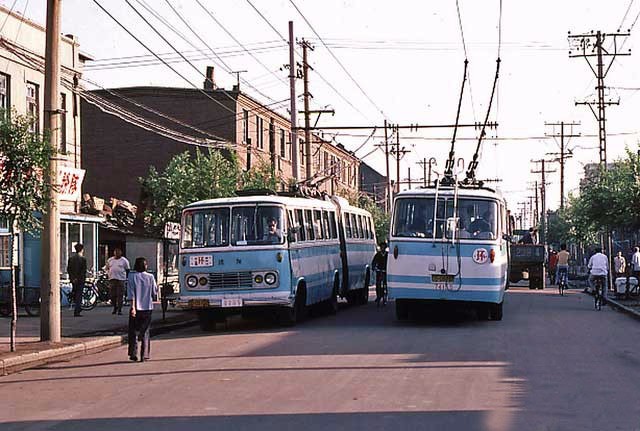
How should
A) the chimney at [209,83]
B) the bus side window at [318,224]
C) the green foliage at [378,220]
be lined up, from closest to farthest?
the bus side window at [318,224], the chimney at [209,83], the green foliage at [378,220]

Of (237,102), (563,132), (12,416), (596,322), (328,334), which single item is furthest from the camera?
(563,132)

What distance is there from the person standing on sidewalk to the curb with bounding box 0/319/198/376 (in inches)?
258

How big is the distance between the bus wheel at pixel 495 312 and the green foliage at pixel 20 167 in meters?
11.1

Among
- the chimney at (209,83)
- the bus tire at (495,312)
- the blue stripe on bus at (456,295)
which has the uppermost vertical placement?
the chimney at (209,83)

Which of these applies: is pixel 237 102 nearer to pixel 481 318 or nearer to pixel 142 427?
pixel 481 318

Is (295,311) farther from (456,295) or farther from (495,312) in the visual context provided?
(495,312)

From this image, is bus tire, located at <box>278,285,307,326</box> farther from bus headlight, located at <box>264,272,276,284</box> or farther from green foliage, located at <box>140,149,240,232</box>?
green foliage, located at <box>140,149,240,232</box>

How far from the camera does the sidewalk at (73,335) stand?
16.8m

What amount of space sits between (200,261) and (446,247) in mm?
5103

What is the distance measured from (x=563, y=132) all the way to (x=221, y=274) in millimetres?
60561

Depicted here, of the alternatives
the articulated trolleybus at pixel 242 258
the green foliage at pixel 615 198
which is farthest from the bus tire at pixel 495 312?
the green foliage at pixel 615 198

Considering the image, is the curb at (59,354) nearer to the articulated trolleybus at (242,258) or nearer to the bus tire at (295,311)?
the articulated trolleybus at (242,258)

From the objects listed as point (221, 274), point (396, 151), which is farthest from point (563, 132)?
point (221, 274)

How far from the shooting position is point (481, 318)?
81.4 ft
